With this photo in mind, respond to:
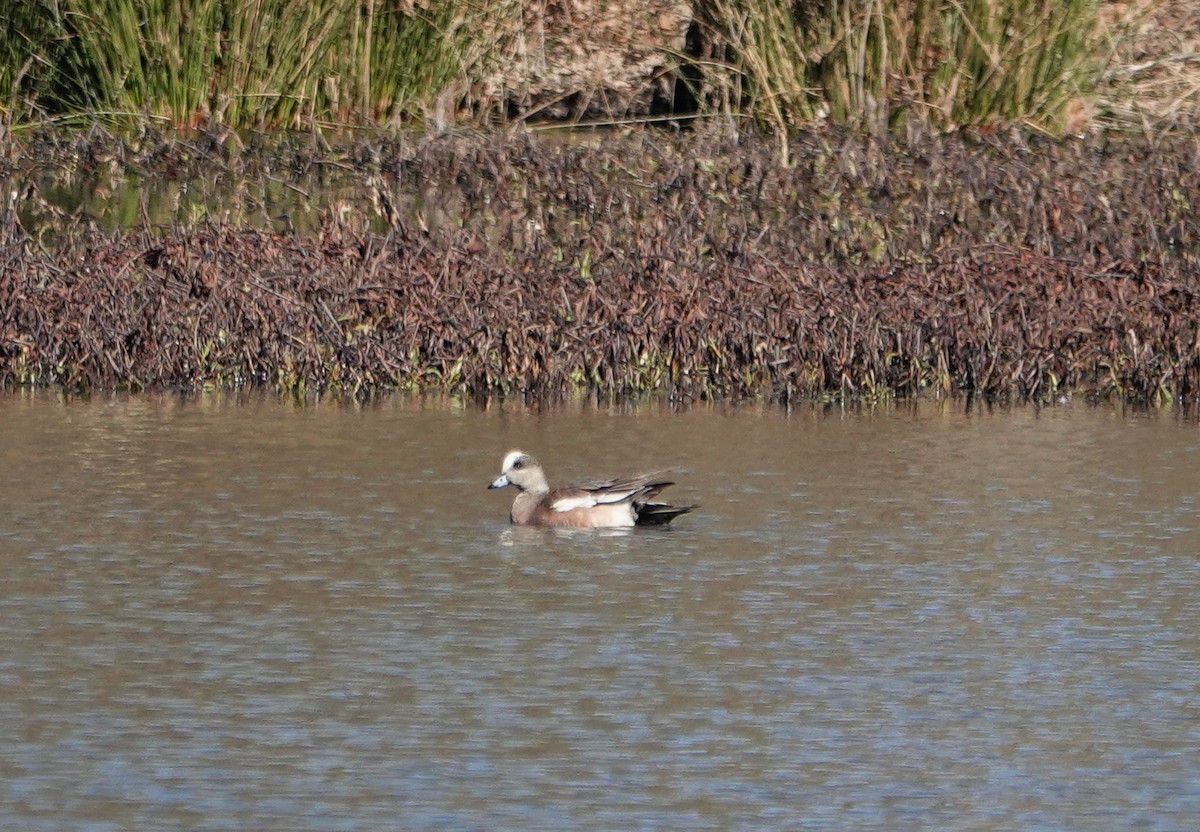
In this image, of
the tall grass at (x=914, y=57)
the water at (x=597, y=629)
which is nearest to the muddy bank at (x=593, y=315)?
the water at (x=597, y=629)

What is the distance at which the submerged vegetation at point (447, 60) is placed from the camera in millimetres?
16422

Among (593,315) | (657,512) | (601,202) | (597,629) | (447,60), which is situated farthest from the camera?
(447,60)

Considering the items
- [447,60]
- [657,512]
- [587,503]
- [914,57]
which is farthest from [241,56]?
[657,512]

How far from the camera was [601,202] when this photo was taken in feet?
46.4

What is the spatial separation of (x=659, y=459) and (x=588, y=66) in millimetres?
10007

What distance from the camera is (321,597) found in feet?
24.5

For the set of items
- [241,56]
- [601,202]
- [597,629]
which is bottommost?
[597,629]

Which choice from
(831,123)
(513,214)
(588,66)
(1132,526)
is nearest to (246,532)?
(1132,526)

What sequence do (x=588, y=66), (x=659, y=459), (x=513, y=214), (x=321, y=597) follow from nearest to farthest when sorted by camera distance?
(x=321, y=597) < (x=659, y=459) < (x=513, y=214) < (x=588, y=66)

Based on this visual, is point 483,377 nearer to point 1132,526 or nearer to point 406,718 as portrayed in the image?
point 1132,526

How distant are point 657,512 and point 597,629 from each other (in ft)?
5.16

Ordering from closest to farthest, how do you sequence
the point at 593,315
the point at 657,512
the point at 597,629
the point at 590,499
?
1. the point at 597,629
2. the point at 657,512
3. the point at 590,499
4. the point at 593,315

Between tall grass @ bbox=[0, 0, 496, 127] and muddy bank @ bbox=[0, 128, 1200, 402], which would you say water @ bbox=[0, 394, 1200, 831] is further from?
tall grass @ bbox=[0, 0, 496, 127]

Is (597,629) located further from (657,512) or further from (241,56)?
(241,56)
